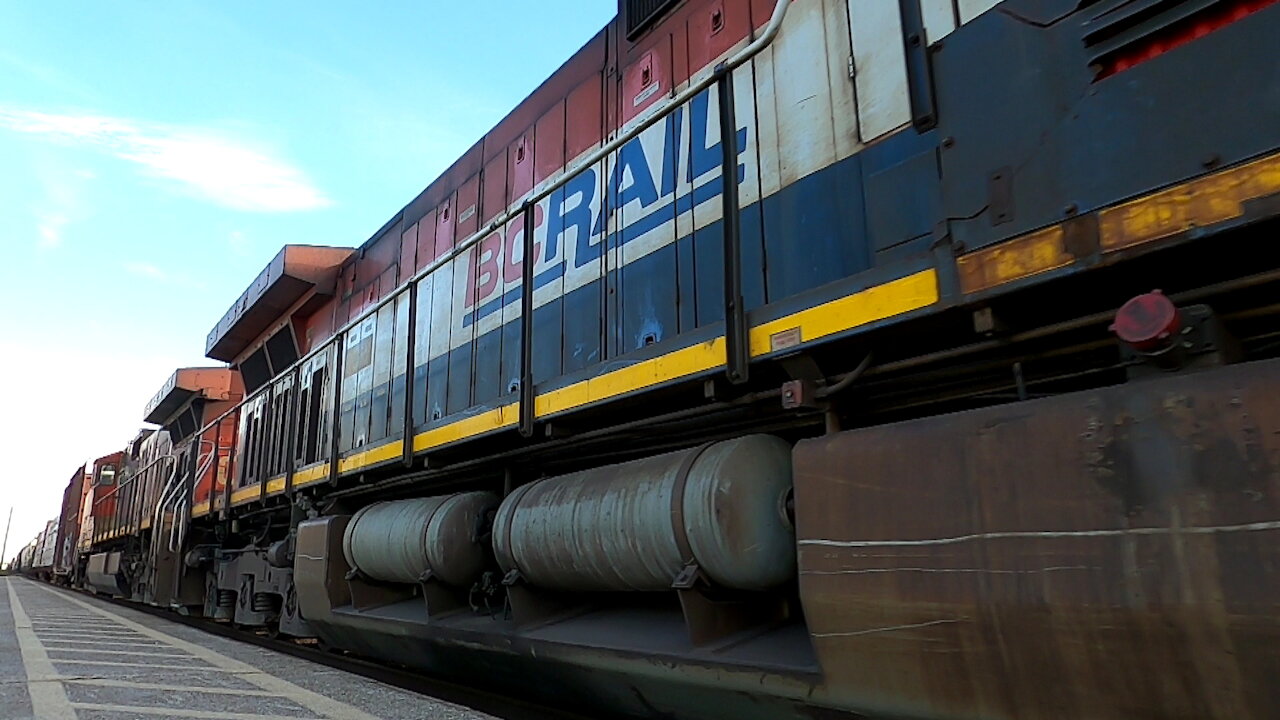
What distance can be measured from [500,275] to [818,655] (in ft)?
11.0

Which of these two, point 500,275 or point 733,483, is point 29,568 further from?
point 733,483

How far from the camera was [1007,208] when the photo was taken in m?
2.06

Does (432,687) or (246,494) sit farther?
(246,494)

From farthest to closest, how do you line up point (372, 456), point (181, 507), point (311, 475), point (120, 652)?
1. point (181, 507)
2. point (311, 475)
3. point (372, 456)
4. point (120, 652)

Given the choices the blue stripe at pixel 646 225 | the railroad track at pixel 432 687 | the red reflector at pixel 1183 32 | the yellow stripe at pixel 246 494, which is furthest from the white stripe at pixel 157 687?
the yellow stripe at pixel 246 494

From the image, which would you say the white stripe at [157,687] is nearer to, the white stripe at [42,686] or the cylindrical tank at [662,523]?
the white stripe at [42,686]

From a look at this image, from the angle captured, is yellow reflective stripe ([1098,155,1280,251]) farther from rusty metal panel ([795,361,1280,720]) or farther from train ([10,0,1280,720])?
rusty metal panel ([795,361,1280,720])

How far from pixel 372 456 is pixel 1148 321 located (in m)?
4.70

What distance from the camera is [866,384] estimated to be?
257cm

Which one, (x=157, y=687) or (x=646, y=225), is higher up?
(x=646, y=225)

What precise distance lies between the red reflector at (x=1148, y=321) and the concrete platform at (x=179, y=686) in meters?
2.38

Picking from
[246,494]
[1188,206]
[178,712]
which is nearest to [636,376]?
Answer: [1188,206]

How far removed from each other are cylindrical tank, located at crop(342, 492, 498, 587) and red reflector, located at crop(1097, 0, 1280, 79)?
3.56m

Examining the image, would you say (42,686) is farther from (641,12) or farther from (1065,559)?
(641,12)
